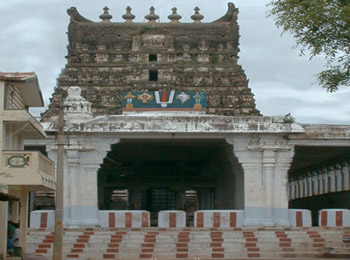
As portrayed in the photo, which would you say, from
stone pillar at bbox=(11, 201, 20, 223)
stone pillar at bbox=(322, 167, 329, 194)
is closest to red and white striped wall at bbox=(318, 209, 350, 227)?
stone pillar at bbox=(11, 201, 20, 223)

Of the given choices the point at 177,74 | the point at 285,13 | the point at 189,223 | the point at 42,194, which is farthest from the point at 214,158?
the point at 285,13

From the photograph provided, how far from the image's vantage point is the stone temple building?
26.1 m

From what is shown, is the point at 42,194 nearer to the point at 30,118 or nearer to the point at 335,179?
the point at 335,179

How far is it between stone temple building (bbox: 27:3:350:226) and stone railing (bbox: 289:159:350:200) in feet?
0.28

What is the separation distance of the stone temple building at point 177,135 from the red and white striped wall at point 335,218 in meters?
1.41

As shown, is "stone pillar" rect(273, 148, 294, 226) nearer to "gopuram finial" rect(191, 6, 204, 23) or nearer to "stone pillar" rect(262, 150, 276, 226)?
"stone pillar" rect(262, 150, 276, 226)

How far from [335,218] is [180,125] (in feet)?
21.4

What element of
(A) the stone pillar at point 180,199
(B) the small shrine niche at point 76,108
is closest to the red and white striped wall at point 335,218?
(B) the small shrine niche at point 76,108

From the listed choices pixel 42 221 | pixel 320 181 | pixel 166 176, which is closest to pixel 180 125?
pixel 42 221

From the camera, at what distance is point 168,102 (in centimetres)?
2830

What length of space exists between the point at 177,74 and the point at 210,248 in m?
30.5

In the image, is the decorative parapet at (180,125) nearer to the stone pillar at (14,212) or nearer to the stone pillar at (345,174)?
the stone pillar at (14,212)

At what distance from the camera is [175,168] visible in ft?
138

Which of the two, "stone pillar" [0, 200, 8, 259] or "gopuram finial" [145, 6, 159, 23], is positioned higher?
"gopuram finial" [145, 6, 159, 23]
